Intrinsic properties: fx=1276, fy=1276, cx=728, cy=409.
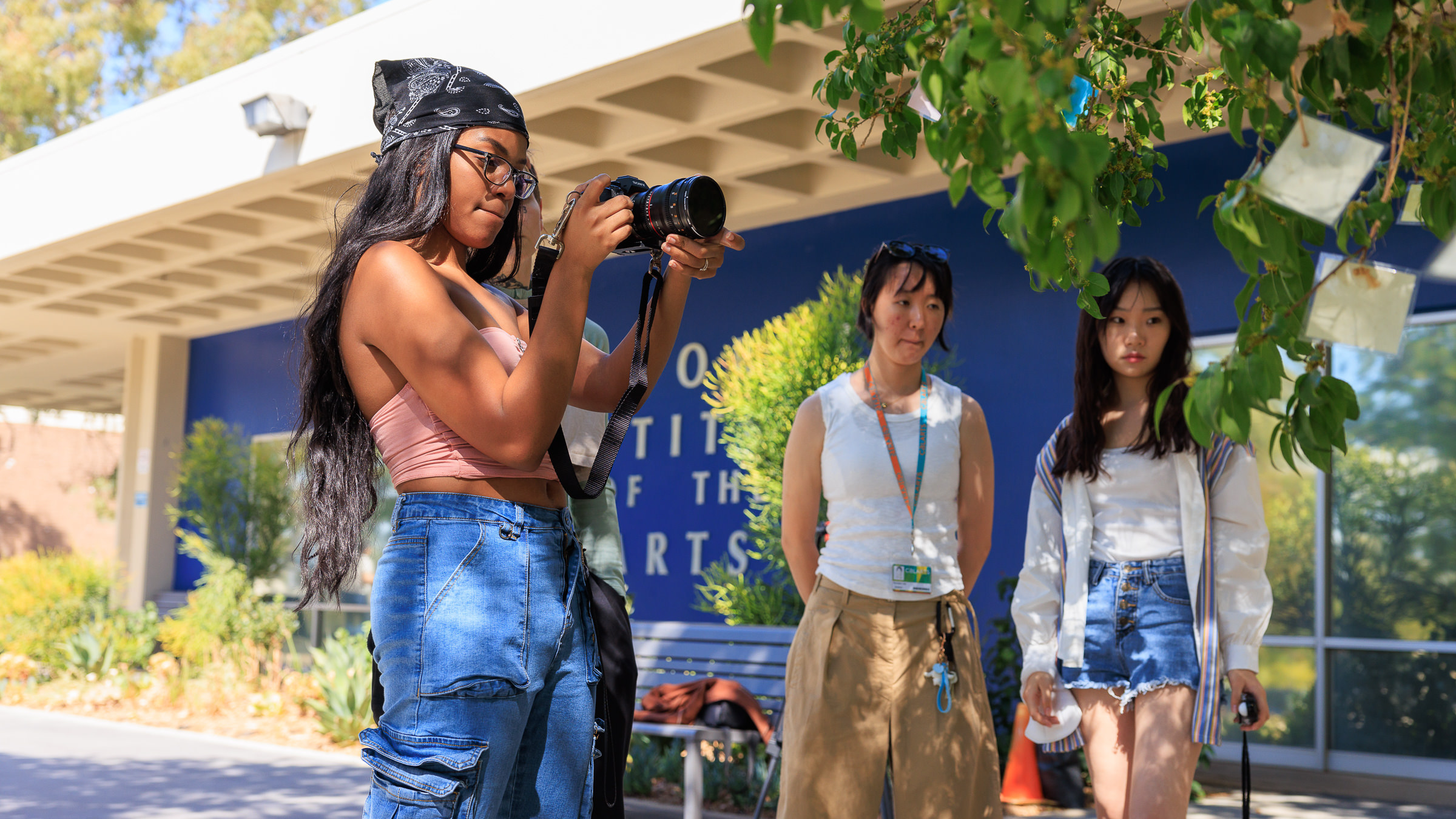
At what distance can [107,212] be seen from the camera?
973cm

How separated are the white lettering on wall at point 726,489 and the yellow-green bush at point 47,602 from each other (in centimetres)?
695

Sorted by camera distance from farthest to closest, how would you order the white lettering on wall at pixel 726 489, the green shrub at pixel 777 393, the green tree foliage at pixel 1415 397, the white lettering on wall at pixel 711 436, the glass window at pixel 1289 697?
1. the white lettering on wall at pixel 711 436
2. the white lettering on wall at pixel 726 489
3. the glass window at pixel 1289 697
4. the green tree foliage at pixel 1415 397
5. the green shrub at pixel 777 393

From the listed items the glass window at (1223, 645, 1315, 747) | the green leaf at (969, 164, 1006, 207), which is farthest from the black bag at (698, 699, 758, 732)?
the green leaf at (969, 164, 1006, 207)

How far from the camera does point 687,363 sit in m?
9.60

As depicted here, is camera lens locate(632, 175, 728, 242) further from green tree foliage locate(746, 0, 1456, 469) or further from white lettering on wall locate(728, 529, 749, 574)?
white lettering on wall locate(728, 529, 749, 574)

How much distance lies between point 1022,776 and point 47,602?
10562 mm

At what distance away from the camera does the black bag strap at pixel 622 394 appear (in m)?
1.81

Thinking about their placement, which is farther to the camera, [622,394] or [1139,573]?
[1139,573]

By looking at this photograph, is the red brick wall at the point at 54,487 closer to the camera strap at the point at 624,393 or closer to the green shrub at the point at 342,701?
the green shrub at the point at 342,701

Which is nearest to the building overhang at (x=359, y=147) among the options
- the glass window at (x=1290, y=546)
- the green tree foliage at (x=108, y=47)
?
the glass window at (x=1290, y=546)

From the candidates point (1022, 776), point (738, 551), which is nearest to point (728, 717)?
A: point (1022, 776)

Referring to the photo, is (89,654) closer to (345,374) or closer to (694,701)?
(694,701)

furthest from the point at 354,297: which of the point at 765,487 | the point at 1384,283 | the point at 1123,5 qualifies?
the point at 765,487

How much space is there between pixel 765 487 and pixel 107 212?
605 centimetres
